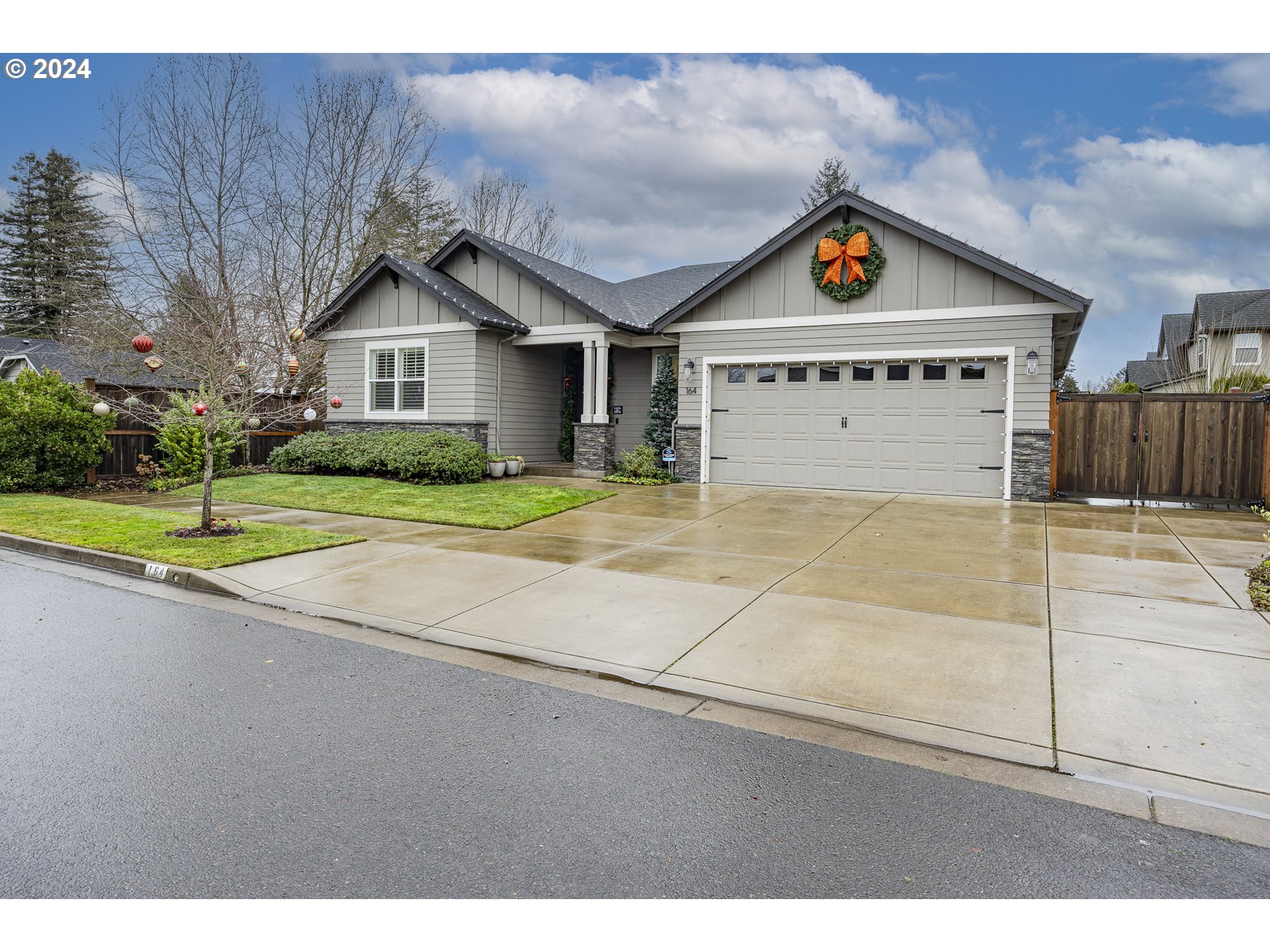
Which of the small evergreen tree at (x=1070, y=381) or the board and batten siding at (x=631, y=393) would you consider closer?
the board and batten siding at (x=631, y=393)

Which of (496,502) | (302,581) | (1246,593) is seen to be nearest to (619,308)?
(496,502)

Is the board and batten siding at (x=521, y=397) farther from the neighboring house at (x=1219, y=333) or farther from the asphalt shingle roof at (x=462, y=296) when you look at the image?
the neighboring house at (x=1219, y=333)

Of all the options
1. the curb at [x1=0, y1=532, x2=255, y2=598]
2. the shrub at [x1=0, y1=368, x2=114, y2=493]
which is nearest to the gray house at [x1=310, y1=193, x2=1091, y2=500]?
the shrub at [x1=0, y1=368, x2=114, y2=493]

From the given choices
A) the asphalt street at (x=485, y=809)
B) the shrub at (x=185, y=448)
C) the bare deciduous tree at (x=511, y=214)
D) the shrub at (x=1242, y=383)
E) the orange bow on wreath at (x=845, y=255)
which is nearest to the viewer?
the asphalt street at (x=485, y=809)

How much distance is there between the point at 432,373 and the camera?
16.8m

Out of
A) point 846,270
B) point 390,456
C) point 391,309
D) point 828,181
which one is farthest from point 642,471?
point 828,181

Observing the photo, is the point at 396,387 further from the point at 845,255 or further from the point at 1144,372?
the point at 1144,372

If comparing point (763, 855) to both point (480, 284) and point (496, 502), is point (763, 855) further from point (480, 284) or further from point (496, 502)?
point (480, 284)

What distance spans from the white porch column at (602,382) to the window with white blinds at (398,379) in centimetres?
405

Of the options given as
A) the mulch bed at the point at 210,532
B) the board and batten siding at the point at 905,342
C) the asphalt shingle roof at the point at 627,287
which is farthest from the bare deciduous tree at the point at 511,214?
the mulch bed at the point at 210,532

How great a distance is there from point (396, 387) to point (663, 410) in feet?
20.7

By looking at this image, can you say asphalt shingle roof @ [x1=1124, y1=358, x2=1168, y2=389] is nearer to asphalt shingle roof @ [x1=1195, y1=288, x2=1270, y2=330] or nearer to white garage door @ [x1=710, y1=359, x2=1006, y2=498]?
asphalt shingle roof @ [x1=1195, y1=288, x2=1270, y2=330]

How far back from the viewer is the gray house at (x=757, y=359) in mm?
12523

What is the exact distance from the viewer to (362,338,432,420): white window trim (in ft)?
55.3
